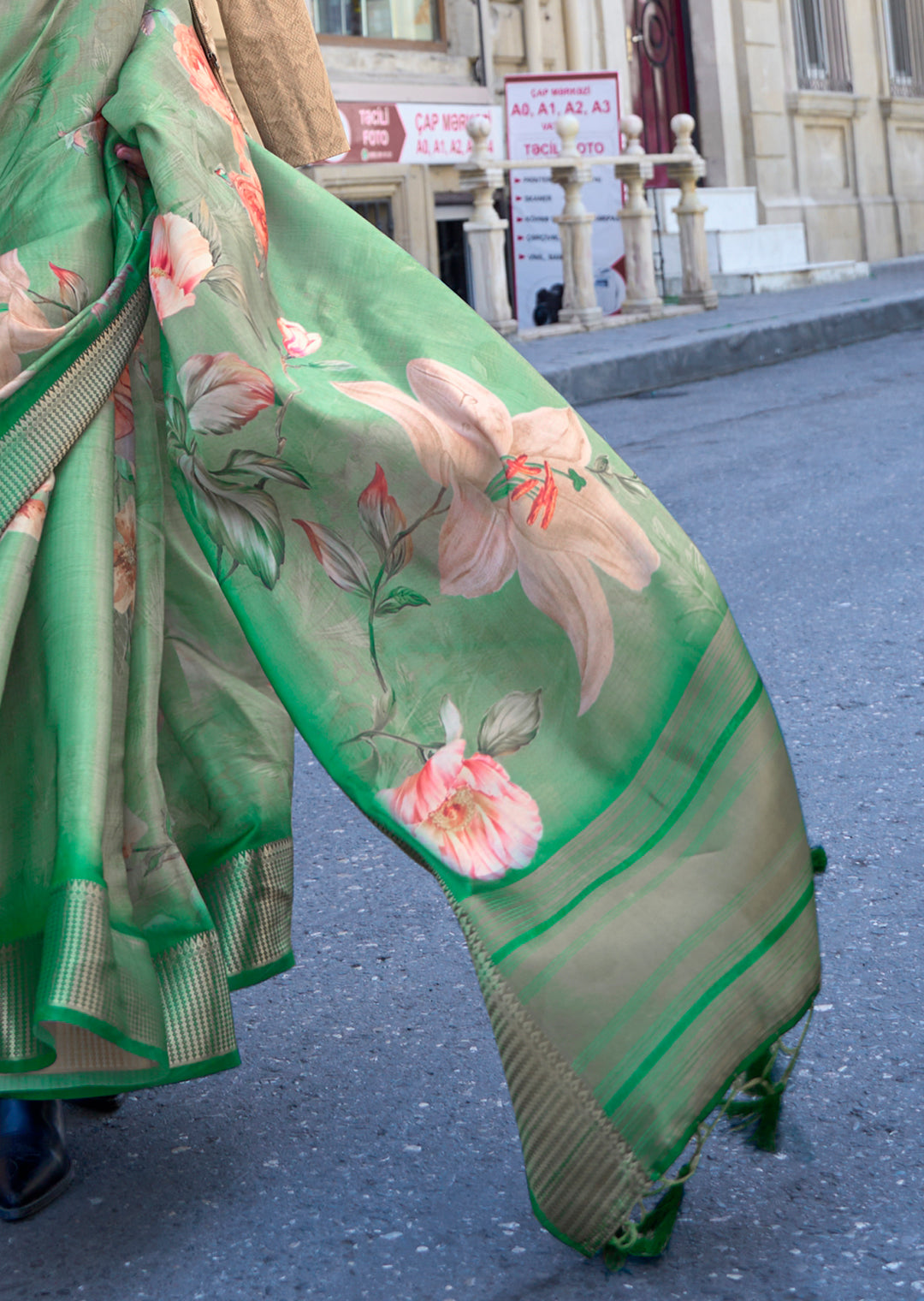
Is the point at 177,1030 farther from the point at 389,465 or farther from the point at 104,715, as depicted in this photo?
the point at 389,465

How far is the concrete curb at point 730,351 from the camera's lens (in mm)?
8383

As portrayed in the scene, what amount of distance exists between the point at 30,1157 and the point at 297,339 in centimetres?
91

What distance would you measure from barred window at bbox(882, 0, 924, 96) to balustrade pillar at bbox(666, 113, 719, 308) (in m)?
5.55

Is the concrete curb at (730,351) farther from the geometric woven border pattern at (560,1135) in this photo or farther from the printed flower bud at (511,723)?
the geometric woven border pattern at (560,1135)

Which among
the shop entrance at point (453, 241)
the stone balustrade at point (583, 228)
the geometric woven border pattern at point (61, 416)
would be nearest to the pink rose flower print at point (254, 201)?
the geometric woven border pattern at point (61, 416)

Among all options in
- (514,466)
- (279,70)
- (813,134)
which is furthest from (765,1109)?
(813,134)

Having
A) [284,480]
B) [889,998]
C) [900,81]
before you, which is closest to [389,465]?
[284,480]

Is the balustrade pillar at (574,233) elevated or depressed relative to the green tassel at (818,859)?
elevated

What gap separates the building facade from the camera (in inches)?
444

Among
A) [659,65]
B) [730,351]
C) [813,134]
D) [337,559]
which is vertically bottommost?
[337,559]

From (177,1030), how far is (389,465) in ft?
2.04

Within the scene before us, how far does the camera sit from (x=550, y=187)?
1122 centimetres

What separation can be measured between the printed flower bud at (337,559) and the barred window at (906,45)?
16283mm

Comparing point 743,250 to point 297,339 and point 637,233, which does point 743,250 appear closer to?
point 637,233
